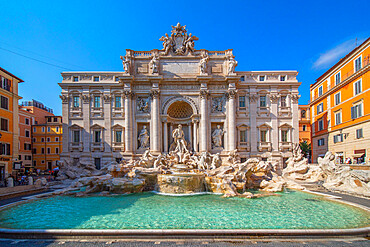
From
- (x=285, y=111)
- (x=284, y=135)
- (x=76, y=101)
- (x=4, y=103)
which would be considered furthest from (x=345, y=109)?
(x=4, y=103)

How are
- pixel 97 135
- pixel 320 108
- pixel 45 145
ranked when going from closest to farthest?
pixel 97 135 < pixel 320 108 < pixel 45 145

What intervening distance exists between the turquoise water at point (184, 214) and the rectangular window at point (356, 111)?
1422 cm

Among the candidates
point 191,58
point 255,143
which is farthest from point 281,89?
point 191,58

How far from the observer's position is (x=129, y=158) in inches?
930

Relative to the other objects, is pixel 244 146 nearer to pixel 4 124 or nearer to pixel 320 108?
pixel 320 108

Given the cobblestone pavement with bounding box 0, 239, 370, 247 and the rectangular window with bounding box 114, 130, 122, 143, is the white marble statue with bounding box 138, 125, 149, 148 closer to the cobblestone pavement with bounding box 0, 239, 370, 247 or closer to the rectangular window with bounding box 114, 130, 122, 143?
the rectangular window with bounding box 114, 130, 122, 143

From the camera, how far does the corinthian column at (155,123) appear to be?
23.6 meters

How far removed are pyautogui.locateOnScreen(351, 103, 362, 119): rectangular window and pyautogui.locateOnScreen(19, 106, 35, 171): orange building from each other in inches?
1870

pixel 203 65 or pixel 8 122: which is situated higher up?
pixel 203 65

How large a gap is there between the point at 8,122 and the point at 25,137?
15391 millimetres

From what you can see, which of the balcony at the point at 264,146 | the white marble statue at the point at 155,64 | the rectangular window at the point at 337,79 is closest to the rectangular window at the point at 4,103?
the white marble statue at the point at 155,64

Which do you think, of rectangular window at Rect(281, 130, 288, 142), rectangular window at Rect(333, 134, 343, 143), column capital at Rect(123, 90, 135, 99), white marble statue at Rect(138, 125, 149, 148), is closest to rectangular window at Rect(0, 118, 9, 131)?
column capital at Rect(123, 90, 135, 99)

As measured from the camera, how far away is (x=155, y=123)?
78.1 ft

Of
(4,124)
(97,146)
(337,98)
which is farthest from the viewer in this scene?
(337,98)
